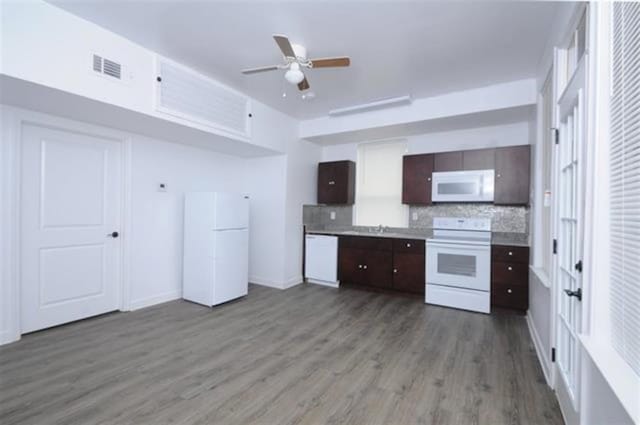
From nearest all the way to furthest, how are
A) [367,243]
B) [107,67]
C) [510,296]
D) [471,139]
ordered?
[107,67]
[510,296]
[471,139]
[367,243]

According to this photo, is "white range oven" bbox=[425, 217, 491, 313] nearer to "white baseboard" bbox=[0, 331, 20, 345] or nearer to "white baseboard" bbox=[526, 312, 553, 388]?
"white baseboard" bbox=[526, 312, 553, 388]

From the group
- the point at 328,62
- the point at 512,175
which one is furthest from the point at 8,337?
the point at 512,175

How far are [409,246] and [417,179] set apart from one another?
1.04 m

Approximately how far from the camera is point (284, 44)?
2264 mm

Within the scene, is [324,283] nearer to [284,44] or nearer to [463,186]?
[463,186]

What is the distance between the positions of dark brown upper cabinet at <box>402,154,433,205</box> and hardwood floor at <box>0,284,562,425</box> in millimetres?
1715

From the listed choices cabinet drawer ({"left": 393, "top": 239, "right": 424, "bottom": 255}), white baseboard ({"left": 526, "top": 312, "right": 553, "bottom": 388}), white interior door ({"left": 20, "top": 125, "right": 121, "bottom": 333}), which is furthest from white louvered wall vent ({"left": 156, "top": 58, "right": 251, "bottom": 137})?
white baseboard ({"left": 526, "top": 312, "right": 553, "bottom": 388})

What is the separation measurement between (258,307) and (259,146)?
2.23m

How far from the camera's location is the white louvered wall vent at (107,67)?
252 centimetres

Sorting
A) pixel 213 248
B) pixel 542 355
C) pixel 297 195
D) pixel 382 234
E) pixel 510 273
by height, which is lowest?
pixel 542 355

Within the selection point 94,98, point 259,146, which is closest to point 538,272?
point 259,146

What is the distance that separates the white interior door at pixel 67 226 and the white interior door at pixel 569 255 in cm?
436

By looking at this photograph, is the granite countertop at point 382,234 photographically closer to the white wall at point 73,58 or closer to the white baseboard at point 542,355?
the white baseboard at point 542,355

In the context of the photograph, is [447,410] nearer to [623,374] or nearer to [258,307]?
[623,374]
